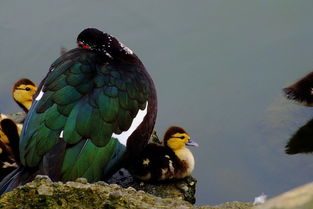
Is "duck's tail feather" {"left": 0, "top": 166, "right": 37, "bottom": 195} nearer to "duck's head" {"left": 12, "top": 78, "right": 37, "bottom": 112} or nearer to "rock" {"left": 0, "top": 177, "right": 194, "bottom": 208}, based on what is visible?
"rock" {"left": 0, "top": 177, "right": 194, "bottom": 208}

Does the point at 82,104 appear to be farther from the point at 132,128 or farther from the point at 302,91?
the point at 302,91

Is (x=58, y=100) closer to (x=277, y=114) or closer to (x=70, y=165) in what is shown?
(x=70, y=165)

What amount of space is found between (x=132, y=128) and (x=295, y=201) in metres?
1.82

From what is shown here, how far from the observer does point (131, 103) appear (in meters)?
3.06

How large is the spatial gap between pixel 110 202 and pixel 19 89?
2.77m

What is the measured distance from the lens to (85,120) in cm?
286

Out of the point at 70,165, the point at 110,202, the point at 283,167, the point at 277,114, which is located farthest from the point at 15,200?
the point at 277,114

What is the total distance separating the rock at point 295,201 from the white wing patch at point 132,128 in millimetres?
1691

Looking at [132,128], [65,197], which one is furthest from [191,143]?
A: [65,197]

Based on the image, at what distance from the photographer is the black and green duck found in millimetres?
2805

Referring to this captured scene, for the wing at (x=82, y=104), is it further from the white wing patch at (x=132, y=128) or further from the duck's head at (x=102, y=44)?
the duck's head at (x=102, y=44)

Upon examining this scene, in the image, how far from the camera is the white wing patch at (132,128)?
299cm

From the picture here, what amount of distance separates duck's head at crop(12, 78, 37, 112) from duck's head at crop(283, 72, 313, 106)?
1.72 metres

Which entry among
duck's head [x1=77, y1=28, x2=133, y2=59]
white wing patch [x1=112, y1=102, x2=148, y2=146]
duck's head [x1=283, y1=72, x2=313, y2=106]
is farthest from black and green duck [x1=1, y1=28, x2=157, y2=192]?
duck's head [x1=283, y1=72, x2=313, y2=106]
